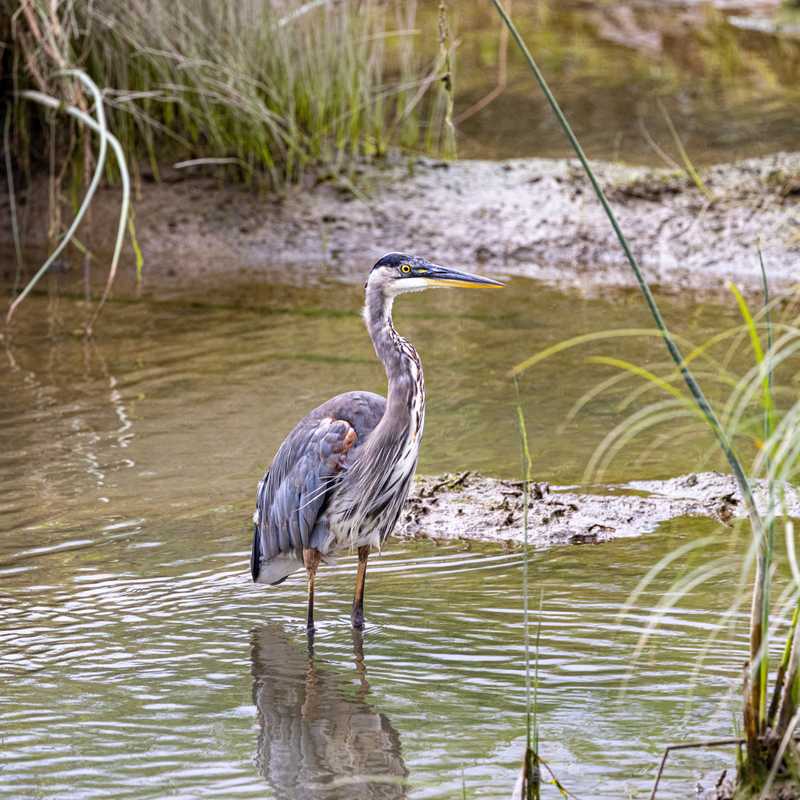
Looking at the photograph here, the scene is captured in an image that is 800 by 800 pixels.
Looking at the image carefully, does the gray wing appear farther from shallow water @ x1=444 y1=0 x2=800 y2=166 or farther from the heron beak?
shallow water @ x1=444 y1=0 x2=800 y2=166

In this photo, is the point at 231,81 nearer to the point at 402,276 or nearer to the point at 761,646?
the point at 402,276

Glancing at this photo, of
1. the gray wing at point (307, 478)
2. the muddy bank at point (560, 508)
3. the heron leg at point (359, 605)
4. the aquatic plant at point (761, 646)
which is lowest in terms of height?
the muddy bank at point (560, 508)

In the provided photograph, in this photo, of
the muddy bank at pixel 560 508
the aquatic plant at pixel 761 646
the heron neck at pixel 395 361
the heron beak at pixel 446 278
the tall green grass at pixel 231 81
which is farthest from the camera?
the tall green grass at pixel 231 81

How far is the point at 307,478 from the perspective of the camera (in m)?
5.48

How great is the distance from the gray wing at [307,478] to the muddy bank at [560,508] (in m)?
0.82

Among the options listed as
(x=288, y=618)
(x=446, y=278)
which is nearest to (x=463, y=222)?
(x=446, y=278)

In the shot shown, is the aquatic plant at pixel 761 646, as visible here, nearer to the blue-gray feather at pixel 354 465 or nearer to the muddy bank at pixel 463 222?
the blue-gray feather at pixel 354 465

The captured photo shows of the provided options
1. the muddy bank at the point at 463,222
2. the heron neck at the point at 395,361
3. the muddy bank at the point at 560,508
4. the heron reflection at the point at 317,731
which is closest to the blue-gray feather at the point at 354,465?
the heron neck at the point at 395,361

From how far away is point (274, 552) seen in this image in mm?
5500

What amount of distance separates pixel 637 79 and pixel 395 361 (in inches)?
429

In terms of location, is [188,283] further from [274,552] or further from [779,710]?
[779,710]

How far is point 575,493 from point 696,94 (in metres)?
9.11

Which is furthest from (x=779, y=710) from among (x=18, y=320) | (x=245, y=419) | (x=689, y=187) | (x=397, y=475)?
(x=689, y=187)

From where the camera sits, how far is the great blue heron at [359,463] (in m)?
5.28
